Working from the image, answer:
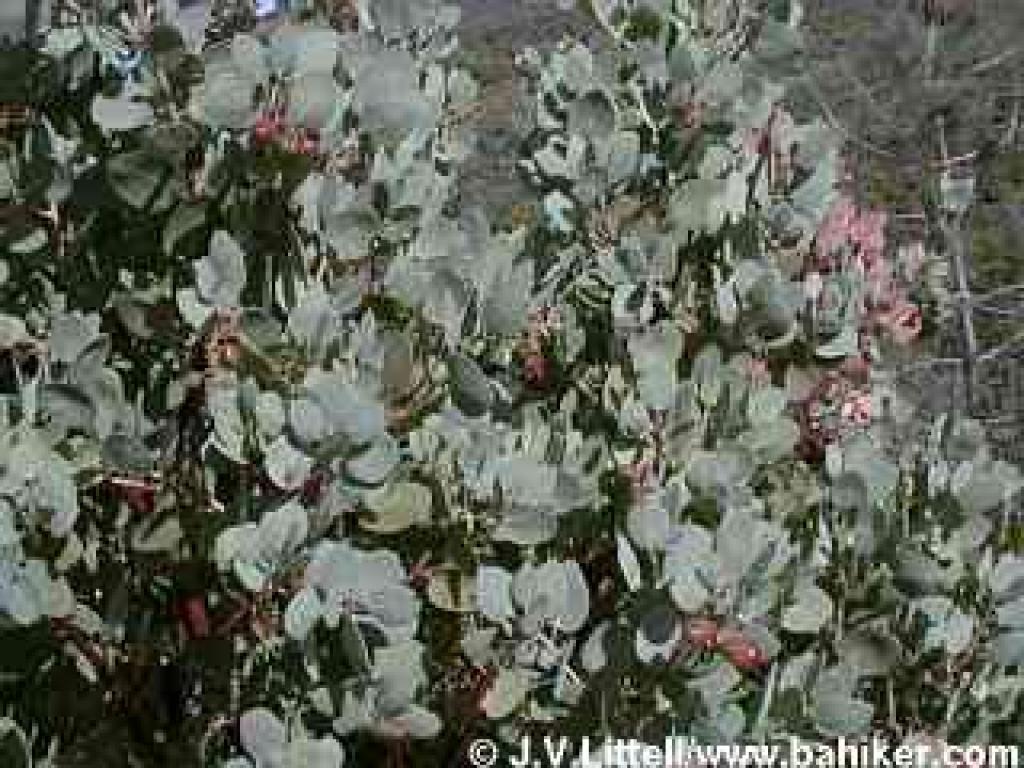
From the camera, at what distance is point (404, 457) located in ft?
4.91

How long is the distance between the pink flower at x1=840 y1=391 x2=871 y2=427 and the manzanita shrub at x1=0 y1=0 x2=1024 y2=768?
0.63 feet

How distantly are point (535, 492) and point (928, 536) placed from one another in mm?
408

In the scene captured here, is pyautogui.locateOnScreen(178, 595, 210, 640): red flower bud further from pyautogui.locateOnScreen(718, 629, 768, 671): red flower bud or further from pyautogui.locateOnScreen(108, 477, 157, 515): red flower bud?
pyautogui.locateOnScreen(718, 629, 768, 671): red flower bud

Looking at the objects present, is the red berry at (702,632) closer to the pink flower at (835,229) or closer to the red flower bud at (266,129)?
the red flower bud at (266,129)

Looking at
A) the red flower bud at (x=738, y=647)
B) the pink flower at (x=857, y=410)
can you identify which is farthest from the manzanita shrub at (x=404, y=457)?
the pink flower at (x=857, y=410)

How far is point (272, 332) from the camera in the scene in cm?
142

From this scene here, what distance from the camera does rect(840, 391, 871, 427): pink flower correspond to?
6.63 ft

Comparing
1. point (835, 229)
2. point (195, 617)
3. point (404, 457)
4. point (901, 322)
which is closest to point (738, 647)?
point (404, 457)

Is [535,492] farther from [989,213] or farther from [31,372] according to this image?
[989,213]

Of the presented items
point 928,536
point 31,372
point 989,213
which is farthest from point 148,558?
point 989,213

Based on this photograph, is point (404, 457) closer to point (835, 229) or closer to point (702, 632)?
point (702, 632)

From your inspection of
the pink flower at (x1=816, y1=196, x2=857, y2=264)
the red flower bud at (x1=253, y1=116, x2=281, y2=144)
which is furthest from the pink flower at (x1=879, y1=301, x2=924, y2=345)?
the red flower bud at (x1=253, y1=116, x2=281, y2=144)

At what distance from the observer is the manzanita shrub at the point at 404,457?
139 centimetres

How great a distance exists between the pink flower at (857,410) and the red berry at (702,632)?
631 millimetres
